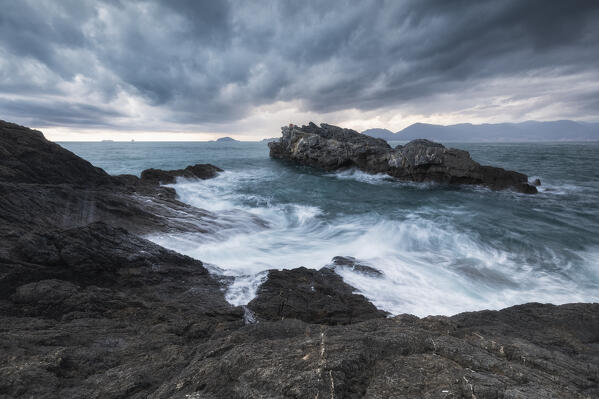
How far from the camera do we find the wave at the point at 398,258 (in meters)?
7.34

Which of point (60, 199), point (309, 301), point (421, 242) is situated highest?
point (60, 199)

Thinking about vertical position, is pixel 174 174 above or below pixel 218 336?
above

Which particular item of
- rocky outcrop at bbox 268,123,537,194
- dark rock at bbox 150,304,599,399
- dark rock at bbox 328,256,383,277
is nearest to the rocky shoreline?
dark rock at bbox 150,304,599,399

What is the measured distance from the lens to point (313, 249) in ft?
37.6

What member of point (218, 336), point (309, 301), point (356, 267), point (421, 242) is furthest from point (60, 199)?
point (421, 242)

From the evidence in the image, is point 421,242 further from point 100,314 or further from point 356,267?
point 100,314

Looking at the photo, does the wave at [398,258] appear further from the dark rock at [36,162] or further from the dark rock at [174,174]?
the dark rock at [174,174]

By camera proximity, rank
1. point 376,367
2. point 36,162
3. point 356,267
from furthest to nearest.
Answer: point 36,162 < point 356,267 < point 376,367

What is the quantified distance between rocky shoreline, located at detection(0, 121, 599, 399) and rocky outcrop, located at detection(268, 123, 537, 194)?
2154 centimetres

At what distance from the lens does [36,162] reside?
10555 mm

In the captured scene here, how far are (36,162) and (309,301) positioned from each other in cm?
1246

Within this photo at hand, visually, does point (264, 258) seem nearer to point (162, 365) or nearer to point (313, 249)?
point (313, 249)

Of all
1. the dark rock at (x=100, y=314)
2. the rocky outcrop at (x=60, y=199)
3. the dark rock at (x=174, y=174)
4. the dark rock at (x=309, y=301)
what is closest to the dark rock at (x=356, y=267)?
the dark rock at (x=309, y=301)

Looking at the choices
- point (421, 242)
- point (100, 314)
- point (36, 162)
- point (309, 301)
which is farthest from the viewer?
point (421, 242)
